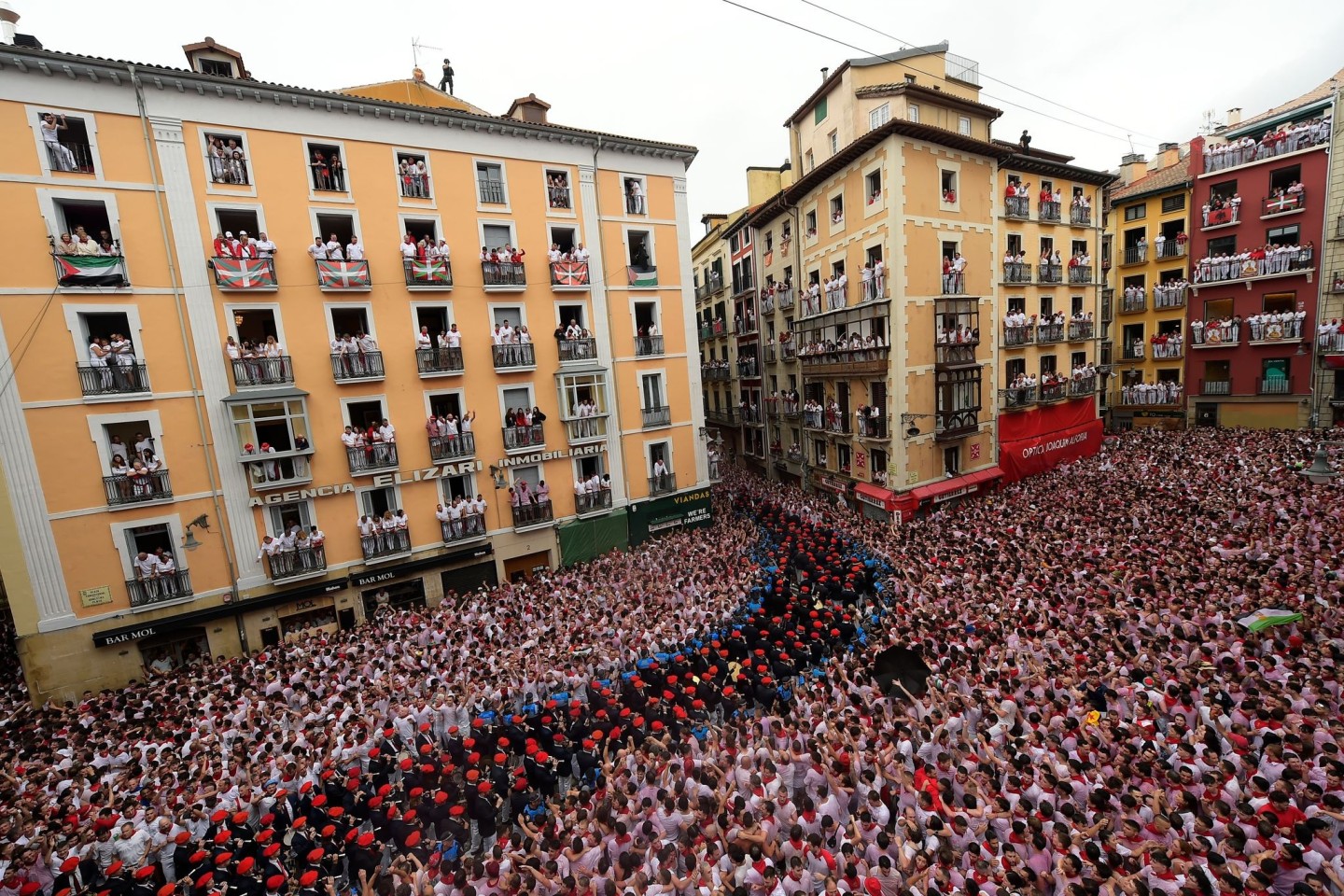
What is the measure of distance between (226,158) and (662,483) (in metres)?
17.5

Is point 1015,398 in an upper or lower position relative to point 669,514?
upper

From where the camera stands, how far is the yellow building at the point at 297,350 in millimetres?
14688

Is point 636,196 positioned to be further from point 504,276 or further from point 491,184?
point 504,276

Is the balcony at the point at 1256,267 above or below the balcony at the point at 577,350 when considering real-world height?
above

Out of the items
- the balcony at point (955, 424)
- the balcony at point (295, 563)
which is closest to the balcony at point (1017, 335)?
the balcony at point (955, 424)

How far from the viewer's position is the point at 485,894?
7.62m

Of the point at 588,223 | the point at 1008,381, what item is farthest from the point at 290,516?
the point at 1008,381

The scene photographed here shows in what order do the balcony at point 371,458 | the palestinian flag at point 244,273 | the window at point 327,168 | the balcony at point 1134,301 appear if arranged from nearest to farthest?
the palestinian flag at point 244,273
the window at point 327,168
the balcony at point 371,458
the balcony at point 1134,301

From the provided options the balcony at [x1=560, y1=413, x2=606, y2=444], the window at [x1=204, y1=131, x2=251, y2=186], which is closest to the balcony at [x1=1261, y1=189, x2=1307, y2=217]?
the balcony at [x1=560, y1=413, x2=606, y2=444]

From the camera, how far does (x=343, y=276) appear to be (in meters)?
17.3

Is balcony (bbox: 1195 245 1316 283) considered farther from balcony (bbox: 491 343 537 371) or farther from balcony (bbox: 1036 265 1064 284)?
balcony (bbox: 491 343 537 371)

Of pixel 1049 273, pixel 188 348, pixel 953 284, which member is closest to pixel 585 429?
pixel 188 348

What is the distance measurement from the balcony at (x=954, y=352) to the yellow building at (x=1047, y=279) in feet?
8.44

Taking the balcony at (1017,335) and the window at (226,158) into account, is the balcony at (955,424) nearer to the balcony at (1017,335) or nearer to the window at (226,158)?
the balcony at (1017,335)
